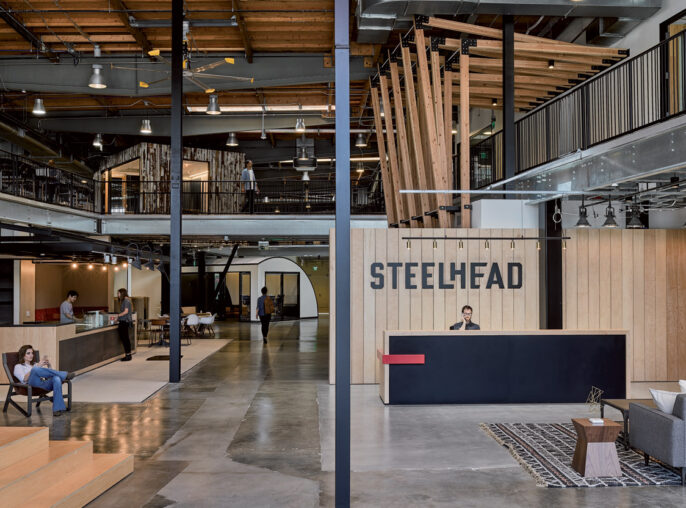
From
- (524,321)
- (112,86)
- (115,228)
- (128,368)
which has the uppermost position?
(112,86)

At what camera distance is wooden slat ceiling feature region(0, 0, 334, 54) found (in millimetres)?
12000

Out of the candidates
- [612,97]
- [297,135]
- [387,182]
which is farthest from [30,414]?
[297,135]

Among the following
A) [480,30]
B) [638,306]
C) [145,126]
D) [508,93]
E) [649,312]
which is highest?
[480,30]

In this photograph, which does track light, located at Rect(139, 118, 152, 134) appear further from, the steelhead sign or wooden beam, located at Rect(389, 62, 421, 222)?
the steelhead sign

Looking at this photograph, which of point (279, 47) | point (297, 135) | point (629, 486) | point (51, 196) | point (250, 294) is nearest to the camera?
point (629, 486)

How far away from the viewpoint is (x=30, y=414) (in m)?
8.70

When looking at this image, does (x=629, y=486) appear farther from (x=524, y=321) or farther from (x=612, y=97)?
(x=612, y=97)

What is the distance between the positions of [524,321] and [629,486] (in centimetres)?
535

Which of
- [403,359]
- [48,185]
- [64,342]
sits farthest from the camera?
[48,185]

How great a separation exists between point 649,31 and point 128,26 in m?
10.1

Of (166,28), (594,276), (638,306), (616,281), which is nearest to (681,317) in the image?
(638,306)

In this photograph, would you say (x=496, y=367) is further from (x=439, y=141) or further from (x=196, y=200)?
(x=196, y=200)

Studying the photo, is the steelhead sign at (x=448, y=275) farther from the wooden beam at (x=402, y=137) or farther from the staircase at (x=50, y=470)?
the staircase at (x=50, y=470)

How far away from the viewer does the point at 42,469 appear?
5406mm
